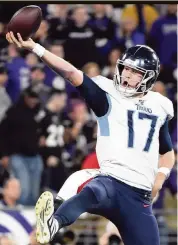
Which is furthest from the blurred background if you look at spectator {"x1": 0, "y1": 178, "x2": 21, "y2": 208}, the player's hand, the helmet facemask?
the player's hand

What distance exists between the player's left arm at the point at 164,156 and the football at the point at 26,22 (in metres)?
1.17

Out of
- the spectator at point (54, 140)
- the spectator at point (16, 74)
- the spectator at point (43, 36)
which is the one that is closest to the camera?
the spectator at point (54, 140)

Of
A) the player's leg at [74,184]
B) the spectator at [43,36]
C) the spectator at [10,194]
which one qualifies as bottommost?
the spectator at [10,194]

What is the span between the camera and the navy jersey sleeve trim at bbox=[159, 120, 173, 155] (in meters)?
6.73

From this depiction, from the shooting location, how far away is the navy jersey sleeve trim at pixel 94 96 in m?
6.29

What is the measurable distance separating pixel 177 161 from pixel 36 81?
1.82m

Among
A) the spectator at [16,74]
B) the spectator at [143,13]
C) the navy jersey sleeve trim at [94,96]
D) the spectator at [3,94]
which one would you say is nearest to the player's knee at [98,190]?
the navy jersey sleeve trim at [94,96]

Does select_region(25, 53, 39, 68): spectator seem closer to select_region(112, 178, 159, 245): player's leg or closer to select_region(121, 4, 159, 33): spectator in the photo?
select_region(121, 4, 159, 33): spectator

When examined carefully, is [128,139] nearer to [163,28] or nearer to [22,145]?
[22,145]

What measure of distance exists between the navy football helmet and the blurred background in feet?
7.09

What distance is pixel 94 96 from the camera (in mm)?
6324

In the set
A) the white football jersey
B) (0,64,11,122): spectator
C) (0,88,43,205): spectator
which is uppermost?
the white football jersey

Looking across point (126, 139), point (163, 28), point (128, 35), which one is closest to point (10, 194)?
point (128, 35)

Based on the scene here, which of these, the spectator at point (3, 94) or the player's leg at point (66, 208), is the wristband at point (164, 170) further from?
the spectator at point (3, 94)
